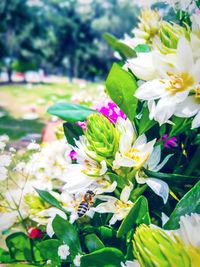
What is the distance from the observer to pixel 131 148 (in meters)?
0.47

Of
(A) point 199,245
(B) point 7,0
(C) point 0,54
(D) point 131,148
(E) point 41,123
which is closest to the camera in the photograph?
(A) point 199,245

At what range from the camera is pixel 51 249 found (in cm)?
53

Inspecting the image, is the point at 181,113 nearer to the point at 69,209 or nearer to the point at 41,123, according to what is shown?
the point at 69,209

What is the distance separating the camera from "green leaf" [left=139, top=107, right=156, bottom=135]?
47 cm

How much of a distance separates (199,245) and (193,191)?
0.09 metres

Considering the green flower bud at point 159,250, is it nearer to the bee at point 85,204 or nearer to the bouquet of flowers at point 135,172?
the bouquet of flowers at point 135,172

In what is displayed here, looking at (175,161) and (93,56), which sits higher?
(175,161)

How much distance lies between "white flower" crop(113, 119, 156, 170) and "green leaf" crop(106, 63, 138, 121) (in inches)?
0.8

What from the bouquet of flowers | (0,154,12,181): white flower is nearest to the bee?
the bouquet of flowers

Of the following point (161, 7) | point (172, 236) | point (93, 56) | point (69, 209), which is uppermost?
point (161, 7)

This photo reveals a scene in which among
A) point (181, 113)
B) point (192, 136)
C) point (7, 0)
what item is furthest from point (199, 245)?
point (7, 0)

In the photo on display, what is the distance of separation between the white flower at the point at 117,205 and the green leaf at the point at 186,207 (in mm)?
63

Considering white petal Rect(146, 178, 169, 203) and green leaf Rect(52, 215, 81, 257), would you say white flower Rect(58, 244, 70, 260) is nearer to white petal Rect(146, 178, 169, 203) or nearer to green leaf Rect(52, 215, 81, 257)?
green leaf Rect(52, 215, 81, 257)

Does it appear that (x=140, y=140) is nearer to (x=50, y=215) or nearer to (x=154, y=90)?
(x=154, y=90)
